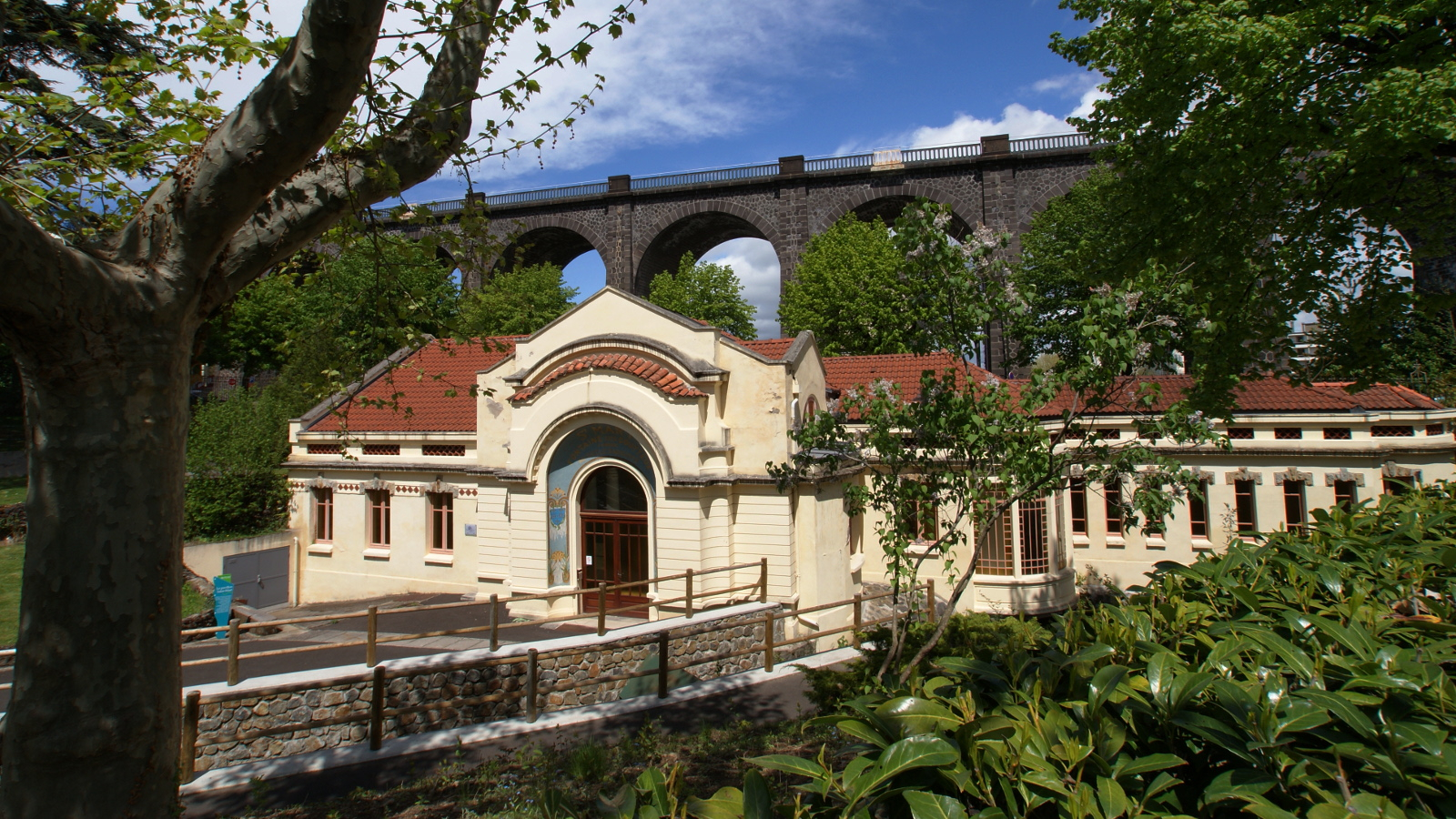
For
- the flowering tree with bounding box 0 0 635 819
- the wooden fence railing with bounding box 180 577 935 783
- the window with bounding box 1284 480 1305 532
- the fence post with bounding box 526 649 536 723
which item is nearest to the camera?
the flowering tree with bounding box 0 0 635 819

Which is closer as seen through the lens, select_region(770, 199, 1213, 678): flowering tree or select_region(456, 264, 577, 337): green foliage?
select_region(770, 199, 1213, 678): flowering tree

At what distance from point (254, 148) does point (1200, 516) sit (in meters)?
22.2

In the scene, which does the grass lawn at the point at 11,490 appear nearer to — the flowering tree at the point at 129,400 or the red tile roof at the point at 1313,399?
the flowering tree at the point at 129,400

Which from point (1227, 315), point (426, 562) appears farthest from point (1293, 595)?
point (426, 562)

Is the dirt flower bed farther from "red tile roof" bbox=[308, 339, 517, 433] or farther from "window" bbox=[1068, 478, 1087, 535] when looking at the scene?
"window" bbox=[1068, 478, 1087, 535]

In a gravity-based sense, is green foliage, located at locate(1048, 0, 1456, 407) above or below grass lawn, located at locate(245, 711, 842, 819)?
above

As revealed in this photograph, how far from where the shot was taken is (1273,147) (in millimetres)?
10141

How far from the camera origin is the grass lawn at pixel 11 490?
993 inches

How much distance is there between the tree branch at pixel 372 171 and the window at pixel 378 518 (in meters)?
15.4

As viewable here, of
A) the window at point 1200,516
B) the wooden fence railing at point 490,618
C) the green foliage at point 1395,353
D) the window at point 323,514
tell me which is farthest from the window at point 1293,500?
the window at point 323,514

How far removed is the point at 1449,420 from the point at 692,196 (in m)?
31.0

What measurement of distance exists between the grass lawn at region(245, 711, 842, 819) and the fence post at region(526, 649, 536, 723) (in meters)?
1.40

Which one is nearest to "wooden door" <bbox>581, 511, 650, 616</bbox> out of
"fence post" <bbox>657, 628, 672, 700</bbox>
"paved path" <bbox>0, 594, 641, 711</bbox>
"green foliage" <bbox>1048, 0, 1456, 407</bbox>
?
"paved path" <bbox>0, 594, 641, 711</bbox>

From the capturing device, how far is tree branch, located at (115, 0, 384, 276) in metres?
3.53
